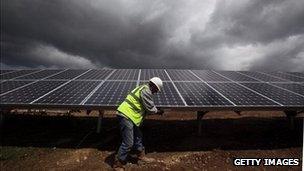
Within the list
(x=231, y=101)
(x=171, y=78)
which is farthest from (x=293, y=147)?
(x=171, y=78)

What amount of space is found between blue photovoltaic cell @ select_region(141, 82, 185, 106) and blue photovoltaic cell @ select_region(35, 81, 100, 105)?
258 cm

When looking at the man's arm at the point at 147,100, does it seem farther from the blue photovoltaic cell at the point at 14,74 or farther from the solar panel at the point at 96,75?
the blue photovoltaic cell at the point at 14,74

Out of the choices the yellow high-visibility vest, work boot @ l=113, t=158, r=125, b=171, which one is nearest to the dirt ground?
work boot @ l=113, t=158, r=125, b=171

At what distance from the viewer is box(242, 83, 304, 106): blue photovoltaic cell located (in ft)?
32.4

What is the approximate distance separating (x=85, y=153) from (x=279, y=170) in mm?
6070

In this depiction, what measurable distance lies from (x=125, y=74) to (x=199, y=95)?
503cm

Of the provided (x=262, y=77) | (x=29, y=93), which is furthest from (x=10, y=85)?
(x=262, y=77)

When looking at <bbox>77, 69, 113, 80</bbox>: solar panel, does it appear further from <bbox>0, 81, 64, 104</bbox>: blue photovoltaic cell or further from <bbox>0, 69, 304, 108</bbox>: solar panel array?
<bbox>0, 81, 64, 104</bbox>: blue photovoltaic cell

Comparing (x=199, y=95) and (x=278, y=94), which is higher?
(x=278, y=94)

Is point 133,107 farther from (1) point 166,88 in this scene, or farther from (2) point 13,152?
(2) point 13,152

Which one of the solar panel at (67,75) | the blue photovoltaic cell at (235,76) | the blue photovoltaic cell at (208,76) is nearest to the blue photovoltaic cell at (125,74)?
the solar panel at (67,75)

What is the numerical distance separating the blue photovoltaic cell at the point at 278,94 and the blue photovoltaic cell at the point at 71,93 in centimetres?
654

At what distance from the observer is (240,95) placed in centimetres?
1052

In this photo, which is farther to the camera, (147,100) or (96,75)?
(96,75)
